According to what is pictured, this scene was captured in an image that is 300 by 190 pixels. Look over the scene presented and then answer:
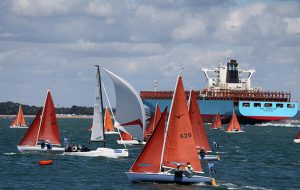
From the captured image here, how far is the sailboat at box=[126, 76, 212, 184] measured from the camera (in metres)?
47.9

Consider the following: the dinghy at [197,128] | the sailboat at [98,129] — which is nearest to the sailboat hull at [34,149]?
the sailboat at [98,129]

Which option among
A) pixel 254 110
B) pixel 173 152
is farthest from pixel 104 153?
pixel 254 110

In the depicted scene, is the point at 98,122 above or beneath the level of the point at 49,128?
above

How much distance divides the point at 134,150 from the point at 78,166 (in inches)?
827

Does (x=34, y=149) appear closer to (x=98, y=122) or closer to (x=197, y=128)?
(x=98, y=122)

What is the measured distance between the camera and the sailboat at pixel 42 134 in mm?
73938

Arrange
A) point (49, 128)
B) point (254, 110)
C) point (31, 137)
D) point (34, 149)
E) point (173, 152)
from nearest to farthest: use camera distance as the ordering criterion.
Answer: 1. point (173, 152)
2. point (34, 149)
3. point (31, 137)
4. point (49, 128)
5. point (254, 110)

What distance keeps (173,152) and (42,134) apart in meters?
28.9

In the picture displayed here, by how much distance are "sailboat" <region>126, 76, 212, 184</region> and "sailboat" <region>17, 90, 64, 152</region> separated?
1053 inches

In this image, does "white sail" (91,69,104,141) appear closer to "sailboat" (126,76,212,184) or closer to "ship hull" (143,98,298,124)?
"sailboat" (126,76,212,184)

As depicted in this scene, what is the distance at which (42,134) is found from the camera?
7462 centimetres

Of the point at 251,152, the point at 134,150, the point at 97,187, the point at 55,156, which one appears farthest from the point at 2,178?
the point at 251,152

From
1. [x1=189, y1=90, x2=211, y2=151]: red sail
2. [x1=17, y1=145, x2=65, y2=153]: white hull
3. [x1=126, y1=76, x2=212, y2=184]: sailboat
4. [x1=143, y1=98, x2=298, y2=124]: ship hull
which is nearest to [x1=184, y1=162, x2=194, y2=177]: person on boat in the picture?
[x1=126, y1=76, x2=212, y2=184]: sailboat

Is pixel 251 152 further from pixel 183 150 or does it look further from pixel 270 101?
pixel 270 101
